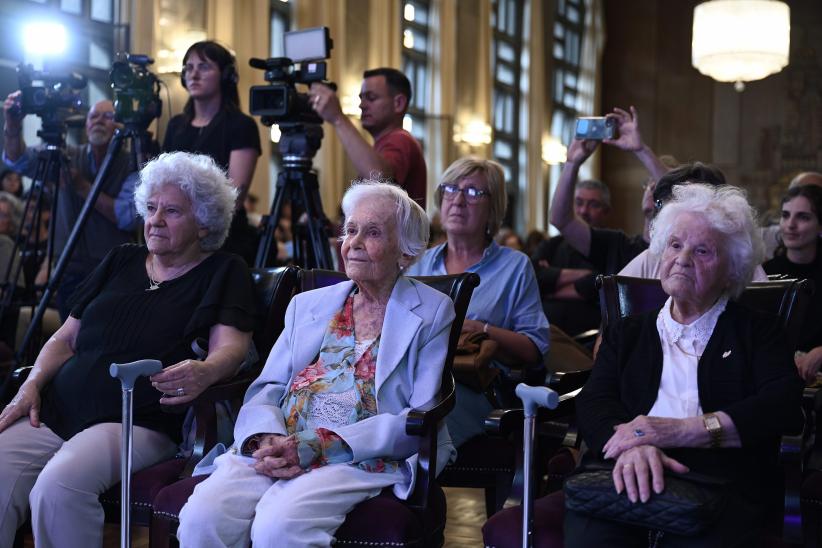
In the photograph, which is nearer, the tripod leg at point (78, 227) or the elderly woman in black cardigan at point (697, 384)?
the elderly woman in black cardigan at point (697, 384)

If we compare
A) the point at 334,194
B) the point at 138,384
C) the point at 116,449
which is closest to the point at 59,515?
the point at 116,449

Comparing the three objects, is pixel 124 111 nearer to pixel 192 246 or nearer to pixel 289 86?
pixel 289 86

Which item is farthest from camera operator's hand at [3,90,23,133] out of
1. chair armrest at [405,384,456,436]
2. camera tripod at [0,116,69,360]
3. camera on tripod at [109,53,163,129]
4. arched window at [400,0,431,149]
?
arched window at [400,0,431,149]

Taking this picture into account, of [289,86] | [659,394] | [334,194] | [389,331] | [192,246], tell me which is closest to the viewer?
[659,394]

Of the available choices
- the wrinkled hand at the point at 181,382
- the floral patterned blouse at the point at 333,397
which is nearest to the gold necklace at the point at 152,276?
the wrinkled hand at the point at 181,382

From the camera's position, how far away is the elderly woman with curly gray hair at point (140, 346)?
273 centimetres

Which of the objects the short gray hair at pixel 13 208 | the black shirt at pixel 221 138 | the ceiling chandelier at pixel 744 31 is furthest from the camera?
the ceiling chandelier at pixel 744 31

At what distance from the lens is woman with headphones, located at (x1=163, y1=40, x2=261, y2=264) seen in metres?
4.01

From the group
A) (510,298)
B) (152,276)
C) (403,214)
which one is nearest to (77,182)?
(152,276)

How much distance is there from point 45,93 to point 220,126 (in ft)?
3.22

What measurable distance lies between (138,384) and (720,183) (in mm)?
1828

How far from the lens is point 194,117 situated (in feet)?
13.7

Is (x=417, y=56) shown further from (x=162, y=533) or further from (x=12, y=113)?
(x=162, y=533)

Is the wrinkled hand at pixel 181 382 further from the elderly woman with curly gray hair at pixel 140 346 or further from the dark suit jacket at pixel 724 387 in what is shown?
the dark suit jacket at pixel 724 387
